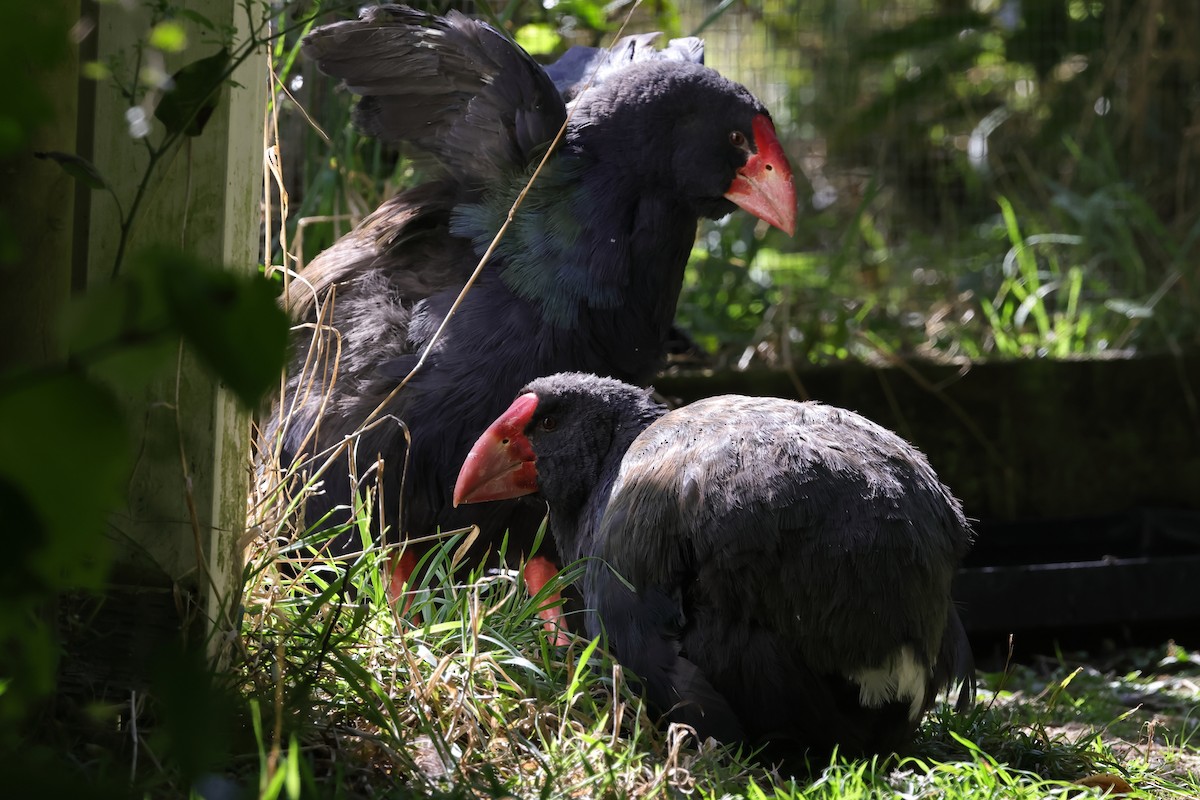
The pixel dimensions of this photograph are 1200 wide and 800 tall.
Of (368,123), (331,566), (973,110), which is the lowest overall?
(331,566)

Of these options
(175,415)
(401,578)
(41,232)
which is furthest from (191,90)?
(401,578)

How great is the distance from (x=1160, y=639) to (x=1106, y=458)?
0.79 m

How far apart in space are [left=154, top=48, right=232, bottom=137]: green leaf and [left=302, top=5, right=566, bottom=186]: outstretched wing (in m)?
1.49

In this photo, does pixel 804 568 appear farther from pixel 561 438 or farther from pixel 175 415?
pixel 175 415

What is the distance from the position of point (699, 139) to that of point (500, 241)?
536 millimetres

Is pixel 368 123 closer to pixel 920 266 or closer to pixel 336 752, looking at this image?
pixel 336 752

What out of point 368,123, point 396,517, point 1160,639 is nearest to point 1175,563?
point 1160,639

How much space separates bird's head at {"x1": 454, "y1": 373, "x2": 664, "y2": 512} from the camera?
2594mm

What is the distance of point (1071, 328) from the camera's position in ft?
16.2

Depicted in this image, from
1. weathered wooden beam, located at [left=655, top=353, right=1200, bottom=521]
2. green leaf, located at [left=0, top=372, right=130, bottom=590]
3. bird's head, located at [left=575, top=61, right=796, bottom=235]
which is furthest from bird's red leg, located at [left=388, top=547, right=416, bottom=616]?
weathered wooden beam, located at [left=655, top=353, right=1200, bottom=521]

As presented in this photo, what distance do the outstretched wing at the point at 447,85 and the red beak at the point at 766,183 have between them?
466mm

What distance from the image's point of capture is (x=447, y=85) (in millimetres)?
3150

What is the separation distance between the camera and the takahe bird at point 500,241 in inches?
119

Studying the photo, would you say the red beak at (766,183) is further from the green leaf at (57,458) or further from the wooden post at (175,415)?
the green leaf at (57,458)
